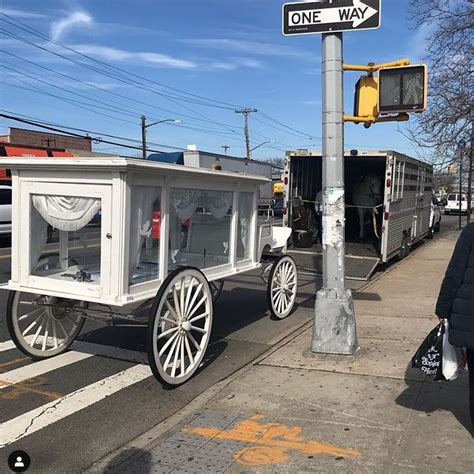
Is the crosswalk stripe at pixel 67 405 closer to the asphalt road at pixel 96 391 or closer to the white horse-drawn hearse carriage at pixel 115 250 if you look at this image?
the asphalt road at pixel 96 391

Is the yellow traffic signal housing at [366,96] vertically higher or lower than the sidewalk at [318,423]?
higher

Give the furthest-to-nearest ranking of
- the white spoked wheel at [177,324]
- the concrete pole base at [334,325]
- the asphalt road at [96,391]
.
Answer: the concrete pole base at [334,325] < the white spoked wheel at [177,324] < the asphalt road at [96,391]

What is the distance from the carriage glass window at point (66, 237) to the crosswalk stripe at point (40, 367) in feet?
3.34

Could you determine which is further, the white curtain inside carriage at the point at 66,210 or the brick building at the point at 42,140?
the brick building at the point at 42,140

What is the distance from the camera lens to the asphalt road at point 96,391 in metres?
3.96

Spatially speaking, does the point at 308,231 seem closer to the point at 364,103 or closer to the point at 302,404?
the point at 364,103

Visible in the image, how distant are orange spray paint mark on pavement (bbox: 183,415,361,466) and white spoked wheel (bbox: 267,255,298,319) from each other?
10.8 feet

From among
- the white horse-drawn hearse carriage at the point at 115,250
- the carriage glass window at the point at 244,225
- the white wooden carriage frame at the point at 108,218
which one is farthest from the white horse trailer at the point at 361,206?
the white wooden carriage frame at the point at 108,218

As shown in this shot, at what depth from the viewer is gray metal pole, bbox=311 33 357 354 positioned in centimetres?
571

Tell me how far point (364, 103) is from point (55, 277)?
3.67 meters

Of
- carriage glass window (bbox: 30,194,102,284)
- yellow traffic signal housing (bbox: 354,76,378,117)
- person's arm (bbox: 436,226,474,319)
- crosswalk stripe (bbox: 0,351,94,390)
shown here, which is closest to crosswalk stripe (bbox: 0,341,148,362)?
crosswalk stripe (bbox: 0,351,94,390)

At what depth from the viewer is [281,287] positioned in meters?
7.76

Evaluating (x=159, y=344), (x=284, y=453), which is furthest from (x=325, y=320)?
(x=284, y=453)

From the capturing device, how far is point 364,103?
5.88 m
